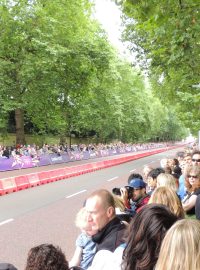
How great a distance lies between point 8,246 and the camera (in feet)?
27.1

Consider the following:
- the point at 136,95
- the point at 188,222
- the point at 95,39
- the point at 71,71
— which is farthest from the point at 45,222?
the point at 136,95

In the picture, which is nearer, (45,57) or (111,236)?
(111,236)

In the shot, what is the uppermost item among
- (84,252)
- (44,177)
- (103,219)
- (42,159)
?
(103,219)

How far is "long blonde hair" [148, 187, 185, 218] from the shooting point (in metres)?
4.10

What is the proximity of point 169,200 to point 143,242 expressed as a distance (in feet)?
4.66

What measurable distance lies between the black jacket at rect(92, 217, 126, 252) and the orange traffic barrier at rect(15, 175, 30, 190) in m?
15.7

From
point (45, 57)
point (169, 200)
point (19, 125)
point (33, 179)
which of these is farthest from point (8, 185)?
point (19, 125)

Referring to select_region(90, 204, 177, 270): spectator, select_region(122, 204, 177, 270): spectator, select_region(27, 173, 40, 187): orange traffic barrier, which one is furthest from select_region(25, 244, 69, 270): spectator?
select_region(27, 173, 40, 187): orange traffic barrier

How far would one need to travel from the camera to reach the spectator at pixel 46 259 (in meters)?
2.65

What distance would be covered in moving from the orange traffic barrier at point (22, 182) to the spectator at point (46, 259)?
53.8 feet

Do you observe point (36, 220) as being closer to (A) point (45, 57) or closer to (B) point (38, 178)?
(B) point (38, 178)

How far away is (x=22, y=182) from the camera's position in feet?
63.5

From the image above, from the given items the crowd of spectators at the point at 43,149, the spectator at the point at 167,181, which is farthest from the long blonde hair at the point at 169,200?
the crowd of spectators at the point at 43,149

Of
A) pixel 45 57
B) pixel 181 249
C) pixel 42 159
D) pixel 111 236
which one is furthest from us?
pixel 42 159
